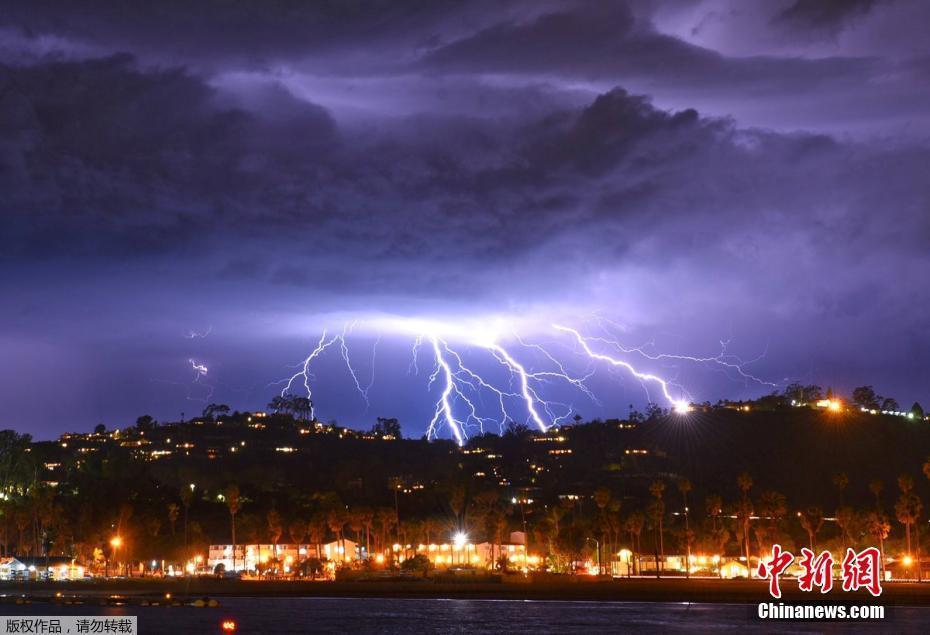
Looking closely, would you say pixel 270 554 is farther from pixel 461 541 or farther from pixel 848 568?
pixel 848 568

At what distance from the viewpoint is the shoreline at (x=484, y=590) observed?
8519 cm

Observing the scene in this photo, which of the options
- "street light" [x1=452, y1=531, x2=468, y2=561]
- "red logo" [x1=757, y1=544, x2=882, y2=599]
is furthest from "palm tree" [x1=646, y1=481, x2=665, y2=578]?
"red logo" [x1=757, y1=544, x2=882, y2=599]

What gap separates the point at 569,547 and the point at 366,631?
44.7 m

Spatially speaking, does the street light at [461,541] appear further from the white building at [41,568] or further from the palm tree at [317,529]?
the white building at [41,568]

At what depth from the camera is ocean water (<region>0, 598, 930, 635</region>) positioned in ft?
237

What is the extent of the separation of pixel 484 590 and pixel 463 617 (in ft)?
65.7

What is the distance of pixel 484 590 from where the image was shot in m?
101

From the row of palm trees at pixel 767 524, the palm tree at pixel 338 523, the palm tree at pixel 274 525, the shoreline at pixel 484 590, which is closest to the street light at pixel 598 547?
the row of palm trees at pixel 767 524

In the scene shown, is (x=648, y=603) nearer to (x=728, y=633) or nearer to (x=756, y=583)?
(x=756, y=583)

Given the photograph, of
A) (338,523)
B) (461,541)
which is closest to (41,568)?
(338,523)

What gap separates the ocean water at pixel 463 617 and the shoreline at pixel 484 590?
8.70ft

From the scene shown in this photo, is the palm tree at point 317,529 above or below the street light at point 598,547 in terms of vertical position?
above

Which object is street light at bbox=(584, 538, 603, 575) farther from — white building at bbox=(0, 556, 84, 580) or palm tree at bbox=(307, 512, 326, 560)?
white building at bbox=(0, 556, 84, 580)

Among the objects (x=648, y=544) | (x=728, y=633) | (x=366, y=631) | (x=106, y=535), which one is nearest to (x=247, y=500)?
(x=106, y=535)
